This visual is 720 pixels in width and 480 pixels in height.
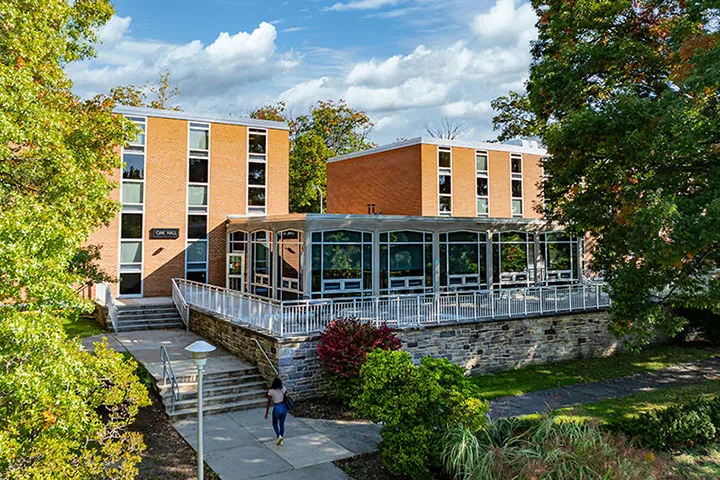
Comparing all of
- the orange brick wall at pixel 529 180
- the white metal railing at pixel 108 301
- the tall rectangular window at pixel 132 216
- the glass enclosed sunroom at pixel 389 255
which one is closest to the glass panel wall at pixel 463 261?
the glass enclosed sunroom at pixel 389 255

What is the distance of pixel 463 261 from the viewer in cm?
2133

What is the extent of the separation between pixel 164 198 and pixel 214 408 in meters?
12.4

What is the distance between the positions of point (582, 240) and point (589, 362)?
27.9 feet

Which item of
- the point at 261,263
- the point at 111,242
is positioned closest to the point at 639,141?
the point at 261,263

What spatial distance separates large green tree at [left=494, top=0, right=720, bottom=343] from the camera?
11.0m

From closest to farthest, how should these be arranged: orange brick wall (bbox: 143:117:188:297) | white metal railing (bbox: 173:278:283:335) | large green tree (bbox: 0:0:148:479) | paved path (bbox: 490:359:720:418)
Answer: large green tree (bbox: 0:0:148:479), paved path (bbox: 490:359:720:418), white metal railing (bbox: 173:278:283:335), orange brick wall (bbox: 143:117:188:297)

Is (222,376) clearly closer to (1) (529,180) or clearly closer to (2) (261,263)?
(2) (261,263)

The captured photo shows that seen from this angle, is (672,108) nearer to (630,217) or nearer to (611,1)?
(630,217)

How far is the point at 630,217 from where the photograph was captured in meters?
12.2

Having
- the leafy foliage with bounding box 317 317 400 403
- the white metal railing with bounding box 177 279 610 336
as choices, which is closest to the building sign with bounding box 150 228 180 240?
the white metal railing with bounding box 177 279 610 336

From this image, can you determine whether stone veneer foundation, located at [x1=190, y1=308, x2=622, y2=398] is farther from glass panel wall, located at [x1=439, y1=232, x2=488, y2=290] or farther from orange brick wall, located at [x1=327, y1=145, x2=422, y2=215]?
orange brick wall, located at [x1=327, y1=145, x2=422, y2=215]

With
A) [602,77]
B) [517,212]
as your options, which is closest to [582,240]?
[517,212]

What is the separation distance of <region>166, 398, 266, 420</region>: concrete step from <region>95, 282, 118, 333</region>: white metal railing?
7.50 m

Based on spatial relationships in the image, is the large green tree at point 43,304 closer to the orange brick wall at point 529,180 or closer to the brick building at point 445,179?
the brick building at point 445,179
